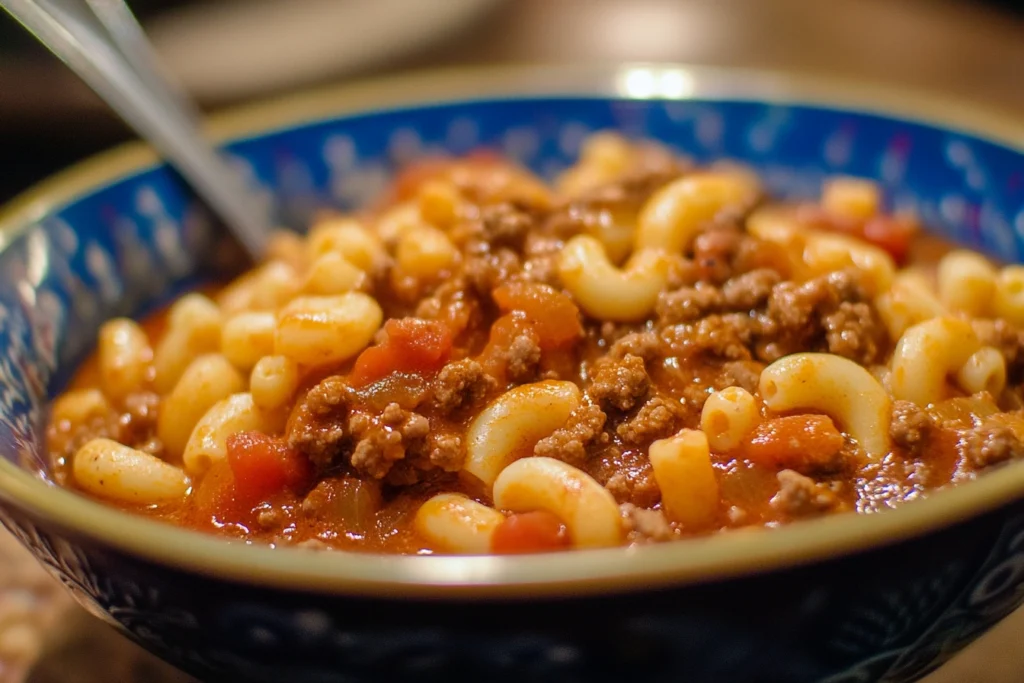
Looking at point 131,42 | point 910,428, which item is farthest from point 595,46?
point 910,428

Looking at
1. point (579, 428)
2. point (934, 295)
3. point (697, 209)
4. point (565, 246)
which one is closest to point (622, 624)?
point (579, 428)

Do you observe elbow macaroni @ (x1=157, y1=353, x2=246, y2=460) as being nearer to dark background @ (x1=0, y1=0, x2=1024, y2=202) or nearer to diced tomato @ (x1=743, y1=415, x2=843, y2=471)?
diced tomato @ (x1=743, y1=415, x2=843, y2=471)

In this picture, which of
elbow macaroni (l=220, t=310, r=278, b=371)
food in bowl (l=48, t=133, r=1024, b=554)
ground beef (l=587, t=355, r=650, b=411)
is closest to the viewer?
food in bowl (l=48, t=133, r=1024, b=554)

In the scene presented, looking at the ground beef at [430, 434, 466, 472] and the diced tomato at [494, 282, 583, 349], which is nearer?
the ground beef at [430, 434, 466, 472]

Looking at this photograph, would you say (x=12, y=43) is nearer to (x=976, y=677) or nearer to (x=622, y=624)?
(x=622, y=624)

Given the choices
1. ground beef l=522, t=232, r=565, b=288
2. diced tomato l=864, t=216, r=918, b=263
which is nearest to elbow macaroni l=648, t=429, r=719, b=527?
ground beef l=522, t=232, r=565, b=288

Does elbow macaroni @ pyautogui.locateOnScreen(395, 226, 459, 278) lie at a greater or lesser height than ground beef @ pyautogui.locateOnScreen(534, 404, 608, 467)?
greater

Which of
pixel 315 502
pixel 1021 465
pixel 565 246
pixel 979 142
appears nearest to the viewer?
pixel 1021 465
